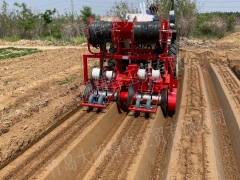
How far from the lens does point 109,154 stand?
4004mm

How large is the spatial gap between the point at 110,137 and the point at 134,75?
153cm

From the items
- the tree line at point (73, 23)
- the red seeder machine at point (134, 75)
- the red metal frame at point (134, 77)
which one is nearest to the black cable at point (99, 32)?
the red seeder machine at point (134, 75)

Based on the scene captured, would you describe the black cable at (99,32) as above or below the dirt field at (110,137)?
above

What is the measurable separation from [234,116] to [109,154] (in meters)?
2.58

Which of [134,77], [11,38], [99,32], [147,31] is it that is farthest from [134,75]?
[11,38]

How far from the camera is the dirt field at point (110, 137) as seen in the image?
11.7ft

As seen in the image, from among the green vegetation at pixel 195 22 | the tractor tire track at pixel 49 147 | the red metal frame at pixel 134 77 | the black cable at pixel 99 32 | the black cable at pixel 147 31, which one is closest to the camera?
the tractor tire track at pixel 49 147

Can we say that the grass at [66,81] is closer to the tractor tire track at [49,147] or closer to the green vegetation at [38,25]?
the tractor tire track at [49,147]

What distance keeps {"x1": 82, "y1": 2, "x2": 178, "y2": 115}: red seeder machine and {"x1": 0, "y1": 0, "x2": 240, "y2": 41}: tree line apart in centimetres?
1389

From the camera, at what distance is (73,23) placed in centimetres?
2484

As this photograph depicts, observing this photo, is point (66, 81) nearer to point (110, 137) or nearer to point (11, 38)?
point (110, 137)

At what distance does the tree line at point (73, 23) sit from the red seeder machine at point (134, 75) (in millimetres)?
13893

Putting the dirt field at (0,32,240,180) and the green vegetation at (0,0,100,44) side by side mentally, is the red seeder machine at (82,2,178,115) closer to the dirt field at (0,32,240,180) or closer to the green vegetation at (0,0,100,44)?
the dirt field at (0,32,240,180)

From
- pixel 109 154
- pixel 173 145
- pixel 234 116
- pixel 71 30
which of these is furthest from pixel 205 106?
pixel 71 30
